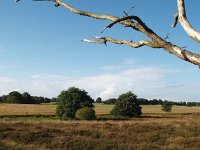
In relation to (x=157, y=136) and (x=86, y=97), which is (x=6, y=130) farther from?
(x=86, y=97)

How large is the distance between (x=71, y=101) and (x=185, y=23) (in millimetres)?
84017

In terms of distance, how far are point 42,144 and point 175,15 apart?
93.1 ft

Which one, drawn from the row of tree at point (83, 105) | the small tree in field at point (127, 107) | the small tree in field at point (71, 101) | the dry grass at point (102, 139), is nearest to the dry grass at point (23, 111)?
the small tree in field at point (71, 101)

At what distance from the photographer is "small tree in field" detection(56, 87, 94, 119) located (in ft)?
283

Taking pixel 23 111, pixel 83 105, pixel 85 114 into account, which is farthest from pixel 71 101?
pixel 23 111

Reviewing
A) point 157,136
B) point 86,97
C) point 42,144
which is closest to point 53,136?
point 42,144

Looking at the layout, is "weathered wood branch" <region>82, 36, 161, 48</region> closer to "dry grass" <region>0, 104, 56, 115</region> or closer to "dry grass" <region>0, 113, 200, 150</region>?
"dry grass" <region>0, 113, 200, 150</region>

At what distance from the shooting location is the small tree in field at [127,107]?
96250 millimetres

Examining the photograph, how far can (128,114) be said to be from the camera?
97062 millimetres

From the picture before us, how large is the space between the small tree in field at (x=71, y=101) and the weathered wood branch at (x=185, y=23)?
80680mm

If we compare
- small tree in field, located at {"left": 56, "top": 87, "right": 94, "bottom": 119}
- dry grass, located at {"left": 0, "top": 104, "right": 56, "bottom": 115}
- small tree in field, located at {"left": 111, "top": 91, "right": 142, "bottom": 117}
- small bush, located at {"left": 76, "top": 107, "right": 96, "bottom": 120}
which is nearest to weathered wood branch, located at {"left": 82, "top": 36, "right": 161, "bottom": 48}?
small bush, located at {"left": 76, "top": 107, "right": 96, "bottom": 120}

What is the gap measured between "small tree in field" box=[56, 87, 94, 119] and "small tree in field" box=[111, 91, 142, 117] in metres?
8.58

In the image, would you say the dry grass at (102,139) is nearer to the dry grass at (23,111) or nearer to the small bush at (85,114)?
the small bush at (85,114)

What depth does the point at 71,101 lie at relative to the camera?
88.2 meters
